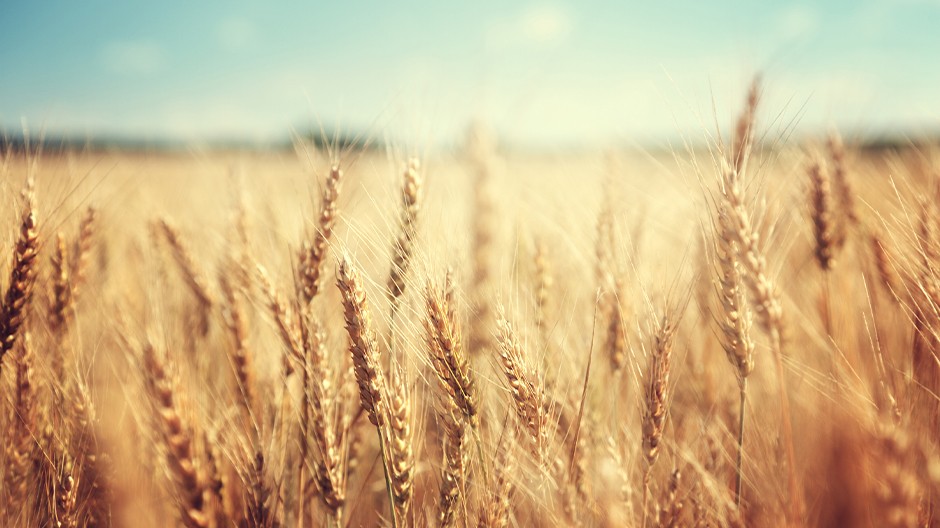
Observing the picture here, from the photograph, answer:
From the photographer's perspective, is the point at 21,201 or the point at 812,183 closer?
the point at 21,201

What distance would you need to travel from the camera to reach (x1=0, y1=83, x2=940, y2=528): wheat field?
1098mm

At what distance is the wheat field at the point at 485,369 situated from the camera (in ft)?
3.60

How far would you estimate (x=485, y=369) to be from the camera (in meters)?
1.51

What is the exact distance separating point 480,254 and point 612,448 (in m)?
1.49

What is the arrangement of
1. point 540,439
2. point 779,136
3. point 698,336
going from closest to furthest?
point 540,439
point 779,136
point 698,336

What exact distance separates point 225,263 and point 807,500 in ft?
7.47

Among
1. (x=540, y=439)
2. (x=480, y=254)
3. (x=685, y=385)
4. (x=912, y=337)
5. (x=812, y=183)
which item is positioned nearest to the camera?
(x=540, y=439)

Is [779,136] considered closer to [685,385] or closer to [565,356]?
[565,356]

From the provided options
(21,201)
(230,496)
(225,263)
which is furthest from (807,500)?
(21,201)

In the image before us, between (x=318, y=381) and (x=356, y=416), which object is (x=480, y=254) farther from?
(x=318, y=381)

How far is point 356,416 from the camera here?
146cm

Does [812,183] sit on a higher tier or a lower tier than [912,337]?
higher

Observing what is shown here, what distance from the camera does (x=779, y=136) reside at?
4.30ft

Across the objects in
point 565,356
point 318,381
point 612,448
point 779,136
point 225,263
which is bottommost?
point 612,448
